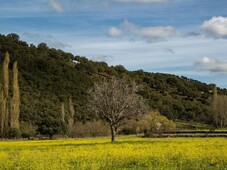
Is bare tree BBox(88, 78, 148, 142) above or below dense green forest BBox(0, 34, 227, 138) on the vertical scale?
below

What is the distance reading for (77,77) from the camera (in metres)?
129

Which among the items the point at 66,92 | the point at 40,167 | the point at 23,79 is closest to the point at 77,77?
the point at 66,92

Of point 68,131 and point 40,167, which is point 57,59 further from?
point 40,167

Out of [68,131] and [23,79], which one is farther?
[23,79]

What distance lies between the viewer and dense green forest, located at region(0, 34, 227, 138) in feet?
329

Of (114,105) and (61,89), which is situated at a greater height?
(61,89)

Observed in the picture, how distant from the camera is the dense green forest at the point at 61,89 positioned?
100 metres

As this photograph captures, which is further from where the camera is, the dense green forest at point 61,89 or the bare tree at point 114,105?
the dense green forest at point 61,89

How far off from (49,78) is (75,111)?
1037 centimetres

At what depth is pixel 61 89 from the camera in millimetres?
117500

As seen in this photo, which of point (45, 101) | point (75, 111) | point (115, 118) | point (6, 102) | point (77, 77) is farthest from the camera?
point (77, 77)

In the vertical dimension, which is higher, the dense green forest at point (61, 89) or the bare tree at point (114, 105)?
the dense green forest at point (61, 89)

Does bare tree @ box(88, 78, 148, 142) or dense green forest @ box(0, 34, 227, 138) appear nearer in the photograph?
bare tree @ box(88, 78, 148, 142)

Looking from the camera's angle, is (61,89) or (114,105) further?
(61,89)
